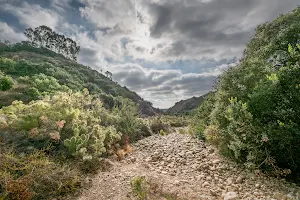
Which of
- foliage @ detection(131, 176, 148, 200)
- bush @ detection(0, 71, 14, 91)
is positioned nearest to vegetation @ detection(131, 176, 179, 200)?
foliage @ detection(131, 176, 148, 200)

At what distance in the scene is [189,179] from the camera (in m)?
5.66

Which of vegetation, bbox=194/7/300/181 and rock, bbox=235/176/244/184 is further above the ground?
vegetation, bbox=194/7/300/181

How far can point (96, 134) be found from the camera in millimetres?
6812

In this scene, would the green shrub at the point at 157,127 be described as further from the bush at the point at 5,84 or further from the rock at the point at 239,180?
the bush at the point at 5,84

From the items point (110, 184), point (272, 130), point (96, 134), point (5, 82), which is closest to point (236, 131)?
point (272, 130)

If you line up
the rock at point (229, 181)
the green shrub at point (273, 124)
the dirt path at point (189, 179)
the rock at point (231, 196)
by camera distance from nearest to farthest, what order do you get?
the rock at point (231, 196) → the dirt path at point (189, 179) → the green shrub at point (273, 124) → the rock at point (229, 181)

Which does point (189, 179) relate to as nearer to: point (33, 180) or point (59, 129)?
point (33, 180)

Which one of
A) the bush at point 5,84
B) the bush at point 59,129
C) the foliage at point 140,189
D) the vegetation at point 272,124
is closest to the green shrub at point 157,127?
the bush at point 59,129

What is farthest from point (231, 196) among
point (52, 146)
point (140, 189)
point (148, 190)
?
point (52, 146)

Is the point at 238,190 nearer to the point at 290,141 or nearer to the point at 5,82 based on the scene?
the point at 290,141

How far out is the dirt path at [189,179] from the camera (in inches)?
181

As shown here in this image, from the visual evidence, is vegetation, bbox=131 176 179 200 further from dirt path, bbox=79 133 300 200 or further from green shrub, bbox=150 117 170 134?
green shrub, bbox=150 117 170 134

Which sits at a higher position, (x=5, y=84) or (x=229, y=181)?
(x=5, y=84)

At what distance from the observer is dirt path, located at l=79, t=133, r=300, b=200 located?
459cm
